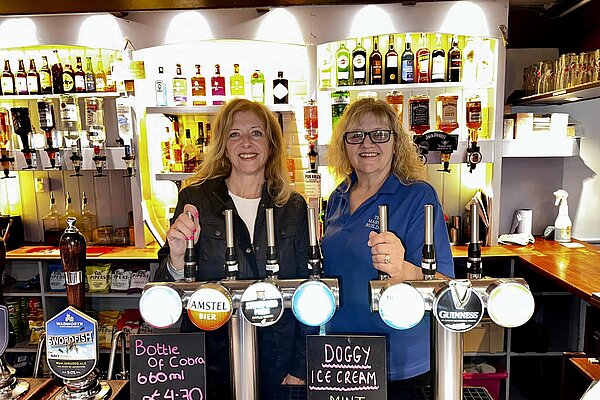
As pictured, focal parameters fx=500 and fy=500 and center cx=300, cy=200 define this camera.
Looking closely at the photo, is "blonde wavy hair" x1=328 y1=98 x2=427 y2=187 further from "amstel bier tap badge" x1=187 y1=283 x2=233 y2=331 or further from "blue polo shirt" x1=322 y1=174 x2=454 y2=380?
"amstel bier tap badge" x1=187 y1=283 x2=233 y2=331

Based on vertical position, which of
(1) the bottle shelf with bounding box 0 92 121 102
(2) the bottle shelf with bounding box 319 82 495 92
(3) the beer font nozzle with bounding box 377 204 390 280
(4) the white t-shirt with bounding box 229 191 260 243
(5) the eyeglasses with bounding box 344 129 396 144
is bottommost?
(4) the white t-shirt with bounding box 229 191 260 243

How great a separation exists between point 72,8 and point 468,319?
2.83 m

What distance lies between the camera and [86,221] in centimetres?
387

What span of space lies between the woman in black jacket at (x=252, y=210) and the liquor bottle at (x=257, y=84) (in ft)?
5.53

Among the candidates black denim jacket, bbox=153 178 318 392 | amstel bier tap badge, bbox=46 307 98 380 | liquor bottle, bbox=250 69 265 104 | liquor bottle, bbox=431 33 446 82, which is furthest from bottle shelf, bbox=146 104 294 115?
amstel bier tap badge, bbox=46 307 98 380

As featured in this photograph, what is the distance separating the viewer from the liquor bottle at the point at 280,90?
3514mm

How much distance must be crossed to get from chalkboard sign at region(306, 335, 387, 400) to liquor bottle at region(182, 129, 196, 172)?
2.69 metres

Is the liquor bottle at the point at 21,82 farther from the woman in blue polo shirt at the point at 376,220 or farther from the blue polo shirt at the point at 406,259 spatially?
the blue polo shirt at the point at 406,259

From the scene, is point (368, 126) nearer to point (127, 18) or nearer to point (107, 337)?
point (127, 18)

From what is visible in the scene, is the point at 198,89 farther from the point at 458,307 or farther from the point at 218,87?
the point at 458,307

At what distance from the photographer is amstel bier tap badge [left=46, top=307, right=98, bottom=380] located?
119cm

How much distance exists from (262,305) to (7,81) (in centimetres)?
348

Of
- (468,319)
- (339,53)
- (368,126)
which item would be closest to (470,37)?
(339,53)

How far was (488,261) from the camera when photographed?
3385 millimetres
